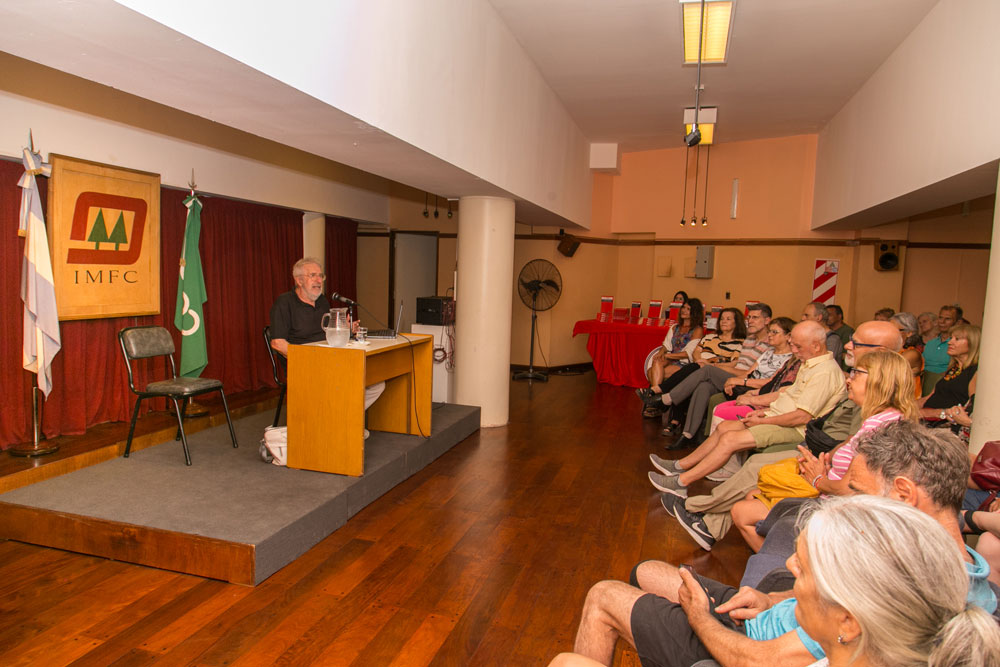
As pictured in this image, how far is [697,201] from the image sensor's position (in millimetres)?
Result: 9094

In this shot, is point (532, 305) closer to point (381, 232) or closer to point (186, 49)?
point (381, 232)

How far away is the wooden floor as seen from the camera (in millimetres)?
2377

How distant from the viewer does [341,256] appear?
26.8ft

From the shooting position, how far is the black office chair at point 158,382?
3.88 m

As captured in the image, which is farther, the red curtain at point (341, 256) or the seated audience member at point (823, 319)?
the red curtain at point (341, 256)

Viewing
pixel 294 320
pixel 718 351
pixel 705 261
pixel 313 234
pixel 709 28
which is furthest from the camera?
pixel 705 261

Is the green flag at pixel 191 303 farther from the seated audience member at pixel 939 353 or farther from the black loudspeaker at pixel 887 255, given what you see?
the black loudspeaker at pixel 887 255

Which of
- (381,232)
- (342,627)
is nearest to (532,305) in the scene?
(381,232)

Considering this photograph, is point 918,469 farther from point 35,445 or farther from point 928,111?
point 35,445

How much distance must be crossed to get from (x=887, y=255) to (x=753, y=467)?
20.2ft

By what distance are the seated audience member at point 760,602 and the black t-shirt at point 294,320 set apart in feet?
9.96

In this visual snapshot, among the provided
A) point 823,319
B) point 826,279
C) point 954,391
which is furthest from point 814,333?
point 826,279

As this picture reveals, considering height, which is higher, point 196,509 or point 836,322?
point 836,322

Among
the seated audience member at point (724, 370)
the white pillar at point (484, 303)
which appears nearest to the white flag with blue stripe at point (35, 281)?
the white pillar at point (484, 303)
